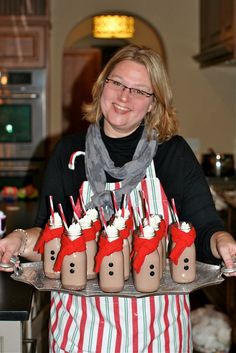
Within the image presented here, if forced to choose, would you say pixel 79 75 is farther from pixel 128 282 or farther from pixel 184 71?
pixel 128 282

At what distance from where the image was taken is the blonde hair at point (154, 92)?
182 cm

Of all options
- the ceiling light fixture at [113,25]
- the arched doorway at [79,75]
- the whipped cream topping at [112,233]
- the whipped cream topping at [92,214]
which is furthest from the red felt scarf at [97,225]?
the arched doorway at [79,75]

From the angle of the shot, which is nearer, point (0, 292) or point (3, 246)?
point (3, 246)

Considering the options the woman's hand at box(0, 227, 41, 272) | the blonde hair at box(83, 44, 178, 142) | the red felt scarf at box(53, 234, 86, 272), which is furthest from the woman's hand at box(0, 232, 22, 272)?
the blonde hair at box(83, 44, 178, 142)

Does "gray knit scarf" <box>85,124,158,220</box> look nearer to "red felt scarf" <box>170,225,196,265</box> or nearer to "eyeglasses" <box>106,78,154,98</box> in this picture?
"eyeglasses" <box>106,78,154,98</box>

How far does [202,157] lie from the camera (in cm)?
496

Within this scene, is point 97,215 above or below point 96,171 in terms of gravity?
below

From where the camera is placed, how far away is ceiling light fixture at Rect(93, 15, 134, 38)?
218 inches

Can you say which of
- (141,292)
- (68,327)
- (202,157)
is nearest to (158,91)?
(141,292)

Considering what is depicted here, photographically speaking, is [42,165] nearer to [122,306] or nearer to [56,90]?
[56,90]

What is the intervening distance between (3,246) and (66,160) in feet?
1.19

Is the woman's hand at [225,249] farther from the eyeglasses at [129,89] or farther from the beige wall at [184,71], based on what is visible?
the beige wall at [184,71]

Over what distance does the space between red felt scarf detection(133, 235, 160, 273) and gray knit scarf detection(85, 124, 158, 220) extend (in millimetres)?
276

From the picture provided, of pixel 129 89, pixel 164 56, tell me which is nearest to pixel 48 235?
pixel 129 89
